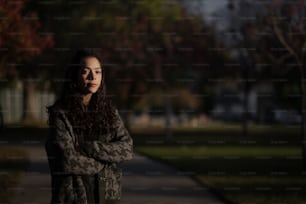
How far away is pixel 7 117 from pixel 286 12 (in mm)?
30571

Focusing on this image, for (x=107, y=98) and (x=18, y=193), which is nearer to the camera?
(x=107, y=98)

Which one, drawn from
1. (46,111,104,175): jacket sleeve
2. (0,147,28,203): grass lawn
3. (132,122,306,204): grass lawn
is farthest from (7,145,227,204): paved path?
(46,111,104,175): jacket sleeve

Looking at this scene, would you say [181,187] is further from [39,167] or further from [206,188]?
[39,167]

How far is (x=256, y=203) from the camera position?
8383 millimetres

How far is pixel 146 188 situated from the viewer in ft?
32.3

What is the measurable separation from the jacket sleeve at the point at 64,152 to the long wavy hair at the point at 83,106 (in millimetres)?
60

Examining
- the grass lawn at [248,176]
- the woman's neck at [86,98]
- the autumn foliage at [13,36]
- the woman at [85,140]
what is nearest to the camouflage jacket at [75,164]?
the woman at [85,140]

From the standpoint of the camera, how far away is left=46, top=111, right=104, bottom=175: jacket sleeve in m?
3.37

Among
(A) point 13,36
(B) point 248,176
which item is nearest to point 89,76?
(A) point 13,36

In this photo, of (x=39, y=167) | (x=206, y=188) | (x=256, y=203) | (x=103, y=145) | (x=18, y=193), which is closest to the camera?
(x=103, y=145)

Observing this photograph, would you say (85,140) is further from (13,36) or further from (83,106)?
(13,36)

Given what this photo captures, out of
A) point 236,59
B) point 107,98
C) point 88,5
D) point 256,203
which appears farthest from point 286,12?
point 236,59

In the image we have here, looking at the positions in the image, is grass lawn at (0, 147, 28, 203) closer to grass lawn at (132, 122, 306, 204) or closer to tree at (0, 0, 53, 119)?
tree at (0, 0, 53, 119)

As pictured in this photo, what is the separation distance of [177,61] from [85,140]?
23340 mm
